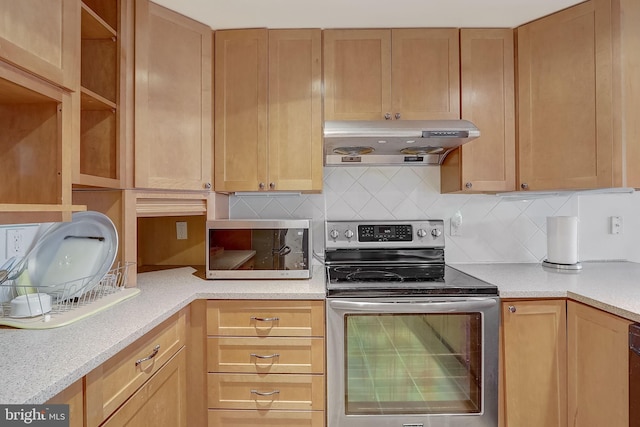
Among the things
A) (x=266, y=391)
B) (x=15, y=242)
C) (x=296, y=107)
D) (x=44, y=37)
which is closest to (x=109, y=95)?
(x=44, y=37)

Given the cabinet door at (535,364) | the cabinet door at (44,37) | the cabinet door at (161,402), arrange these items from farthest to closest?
the cabinet door at (535,364), the cabinet door at (161,402), the cabinet door at (44,37)

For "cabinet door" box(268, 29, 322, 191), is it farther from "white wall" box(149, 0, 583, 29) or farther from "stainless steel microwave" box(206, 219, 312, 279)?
"stainless steel microwave" box(206, 219, 312, 279)

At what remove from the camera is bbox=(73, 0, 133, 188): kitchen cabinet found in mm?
1494

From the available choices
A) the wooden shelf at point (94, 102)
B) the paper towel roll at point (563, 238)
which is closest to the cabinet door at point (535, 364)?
the paper towel roll at point (563, 238)

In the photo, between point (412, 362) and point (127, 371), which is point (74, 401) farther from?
point (412, 362)

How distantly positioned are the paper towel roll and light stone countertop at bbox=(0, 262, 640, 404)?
4.5 inches

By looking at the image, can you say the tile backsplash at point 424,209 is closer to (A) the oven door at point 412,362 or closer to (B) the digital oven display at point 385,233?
(B) the digital oven display at point 385,233

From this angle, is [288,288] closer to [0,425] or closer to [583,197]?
[0,425]

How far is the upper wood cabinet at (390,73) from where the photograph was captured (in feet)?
5.98

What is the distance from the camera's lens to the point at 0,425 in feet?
2.32

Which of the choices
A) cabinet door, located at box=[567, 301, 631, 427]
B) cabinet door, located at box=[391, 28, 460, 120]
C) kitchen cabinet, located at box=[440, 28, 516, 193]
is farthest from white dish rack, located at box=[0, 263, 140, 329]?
cabinet door, located at box=[567, 301, 631, 427]

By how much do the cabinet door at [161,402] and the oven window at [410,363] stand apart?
70cm

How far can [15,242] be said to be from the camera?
1254mm

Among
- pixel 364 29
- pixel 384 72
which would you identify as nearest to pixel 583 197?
pixel 384 72
